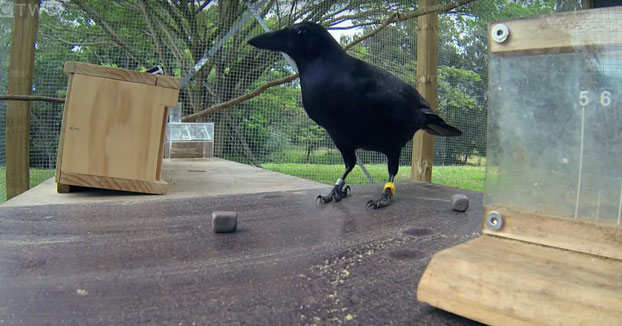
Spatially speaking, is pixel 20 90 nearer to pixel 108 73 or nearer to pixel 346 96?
pixel 108 73

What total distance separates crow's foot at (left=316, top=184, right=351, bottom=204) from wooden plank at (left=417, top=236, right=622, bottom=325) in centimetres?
82

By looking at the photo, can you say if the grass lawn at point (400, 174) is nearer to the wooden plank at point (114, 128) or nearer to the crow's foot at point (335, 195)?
the crow's foot at point (335, 195)

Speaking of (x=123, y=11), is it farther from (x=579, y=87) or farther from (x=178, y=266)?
(x=579, y=87)

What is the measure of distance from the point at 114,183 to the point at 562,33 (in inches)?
52.4

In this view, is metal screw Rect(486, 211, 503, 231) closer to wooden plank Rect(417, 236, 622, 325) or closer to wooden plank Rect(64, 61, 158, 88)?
wooden plank Rect(417, 236, 622, 325)

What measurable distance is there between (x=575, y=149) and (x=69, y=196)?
1.40 metres

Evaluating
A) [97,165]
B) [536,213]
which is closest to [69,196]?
[97,165]

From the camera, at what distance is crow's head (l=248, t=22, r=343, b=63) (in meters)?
1.30

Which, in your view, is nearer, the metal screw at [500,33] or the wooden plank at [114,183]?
the metal screw at [500,33]

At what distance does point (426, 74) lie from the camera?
228 cm

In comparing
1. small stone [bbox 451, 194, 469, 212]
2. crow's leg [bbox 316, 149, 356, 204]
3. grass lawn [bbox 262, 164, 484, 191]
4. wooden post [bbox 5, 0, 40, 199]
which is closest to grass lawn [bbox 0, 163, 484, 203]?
grass lawn [bbox 262, 164, 484, 191]

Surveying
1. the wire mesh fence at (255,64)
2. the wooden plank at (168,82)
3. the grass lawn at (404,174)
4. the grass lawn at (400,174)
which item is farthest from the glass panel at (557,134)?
the grass lawn at (404,174)

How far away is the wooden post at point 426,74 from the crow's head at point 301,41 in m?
1.11

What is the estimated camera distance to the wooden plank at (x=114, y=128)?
129cm
